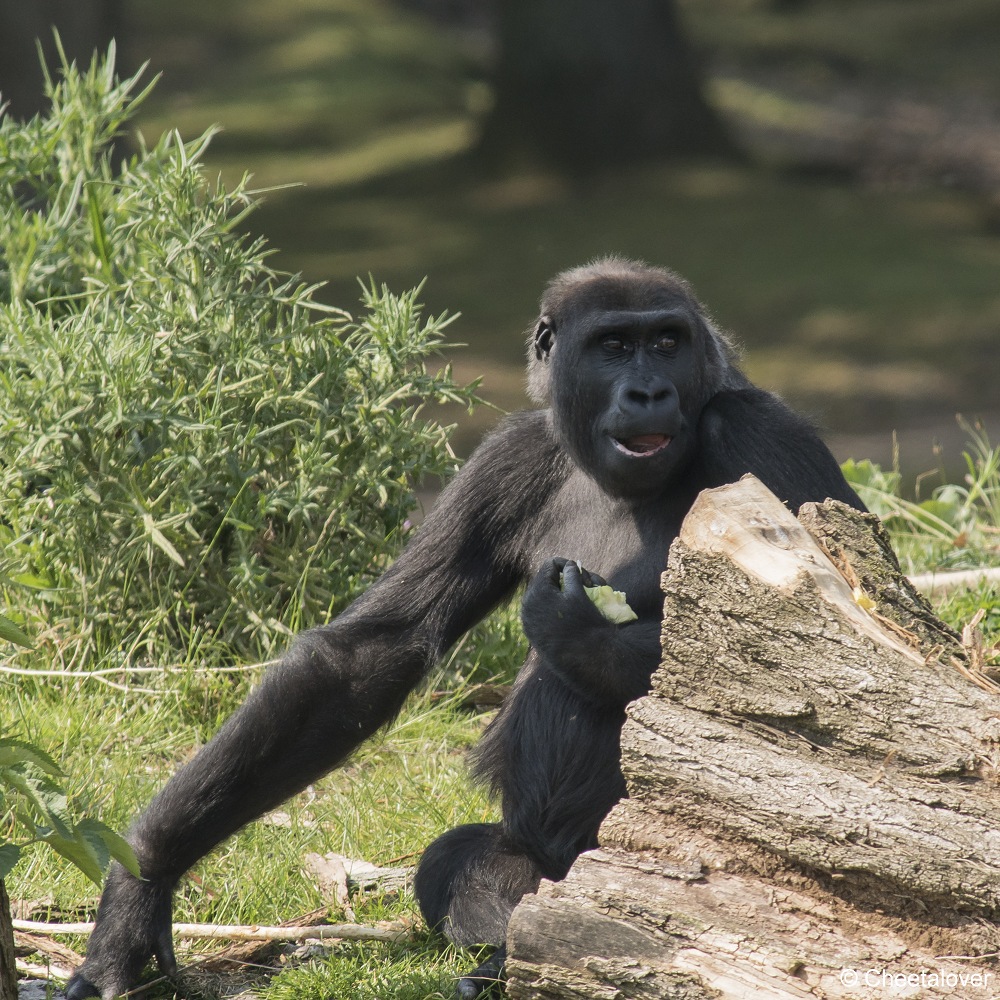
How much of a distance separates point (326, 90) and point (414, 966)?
65.7ft

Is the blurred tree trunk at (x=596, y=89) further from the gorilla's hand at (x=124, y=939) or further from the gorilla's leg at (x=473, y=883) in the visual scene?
the gorilla's hand at (x=124, y=939)

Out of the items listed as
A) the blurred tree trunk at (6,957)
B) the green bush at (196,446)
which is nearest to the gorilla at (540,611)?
the blurred tree trunk at (6,957)

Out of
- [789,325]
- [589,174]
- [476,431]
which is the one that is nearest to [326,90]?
[589,174]

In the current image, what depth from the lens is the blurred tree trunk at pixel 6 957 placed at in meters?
2.75

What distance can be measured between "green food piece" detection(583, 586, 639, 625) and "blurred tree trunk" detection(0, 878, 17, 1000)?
1419 millimetres

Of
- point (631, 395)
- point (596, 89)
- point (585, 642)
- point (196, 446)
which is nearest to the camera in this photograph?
point (585, 642)

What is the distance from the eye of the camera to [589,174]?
1755cm

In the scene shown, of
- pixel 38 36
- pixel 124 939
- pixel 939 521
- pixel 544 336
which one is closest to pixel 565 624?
pixel 544 336

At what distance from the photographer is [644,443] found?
11.2 ft

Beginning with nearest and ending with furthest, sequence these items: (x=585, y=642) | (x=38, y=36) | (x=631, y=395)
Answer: (x=585, y=642), (x=631, y=395), (x=38, y=36)

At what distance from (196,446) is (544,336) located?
1.32 m

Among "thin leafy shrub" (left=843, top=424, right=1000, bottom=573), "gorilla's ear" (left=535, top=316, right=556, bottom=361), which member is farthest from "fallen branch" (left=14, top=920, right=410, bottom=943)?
"thin leafy shrub" (left=843, top=424, right=1000, bottom=573)

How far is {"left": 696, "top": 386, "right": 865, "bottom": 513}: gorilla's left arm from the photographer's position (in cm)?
339

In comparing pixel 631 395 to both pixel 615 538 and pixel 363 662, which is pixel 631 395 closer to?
pixel 615 538
